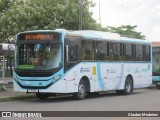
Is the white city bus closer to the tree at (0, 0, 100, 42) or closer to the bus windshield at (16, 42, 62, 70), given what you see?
the bus windshield at (16, 42, 62, 70)

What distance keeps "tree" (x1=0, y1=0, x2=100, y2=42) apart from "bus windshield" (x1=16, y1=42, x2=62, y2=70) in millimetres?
15224

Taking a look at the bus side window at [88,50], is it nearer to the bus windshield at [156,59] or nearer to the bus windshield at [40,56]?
the bus windshield at [40,56]

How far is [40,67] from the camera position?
854 inches

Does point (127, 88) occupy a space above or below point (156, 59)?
below

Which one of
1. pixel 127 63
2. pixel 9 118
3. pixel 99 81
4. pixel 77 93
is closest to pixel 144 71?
pixel 127 63

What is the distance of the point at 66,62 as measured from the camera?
21922mm

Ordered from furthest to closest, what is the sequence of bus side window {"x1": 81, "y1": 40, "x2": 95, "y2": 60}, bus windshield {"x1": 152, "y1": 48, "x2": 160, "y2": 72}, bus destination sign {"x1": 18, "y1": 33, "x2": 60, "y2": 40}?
bus windshield {"x1": 152, "y1": 48, "x2": 160, "y2": 72}
bus side window {"x1": 81, "y1": 40, "x2": 95, "y2": 60}
bus destination sign {"x1": 18, "y1": 33, "x2": 60, "y2": 40}

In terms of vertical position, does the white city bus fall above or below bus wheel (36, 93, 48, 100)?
above

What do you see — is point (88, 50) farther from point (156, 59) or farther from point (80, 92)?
point (156, 59)

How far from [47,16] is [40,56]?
17275mm

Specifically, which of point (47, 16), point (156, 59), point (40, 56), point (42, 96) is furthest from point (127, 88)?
point (47, 16)

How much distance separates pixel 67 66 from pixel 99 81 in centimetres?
334

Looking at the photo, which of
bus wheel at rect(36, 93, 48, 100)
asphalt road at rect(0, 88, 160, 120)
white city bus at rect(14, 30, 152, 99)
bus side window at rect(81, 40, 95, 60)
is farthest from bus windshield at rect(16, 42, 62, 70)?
bus wheel at rect(36, 93, 48, 100)

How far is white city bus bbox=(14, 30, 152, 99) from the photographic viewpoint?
21656 millimetres
